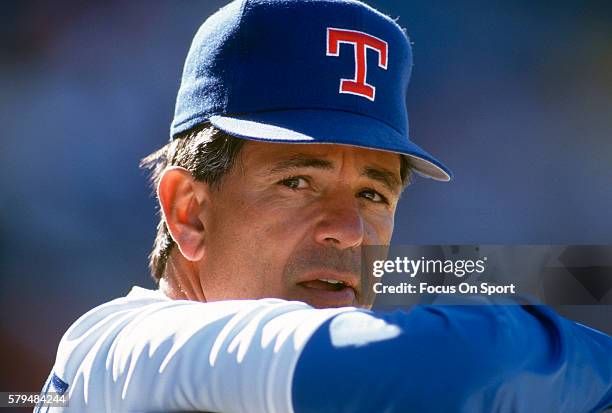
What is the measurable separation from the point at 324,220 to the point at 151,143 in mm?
2613

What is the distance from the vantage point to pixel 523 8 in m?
4.11

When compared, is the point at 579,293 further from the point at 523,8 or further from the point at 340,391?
the point at 523,8

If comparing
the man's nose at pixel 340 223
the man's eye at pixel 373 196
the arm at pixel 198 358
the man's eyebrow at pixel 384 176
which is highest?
the man's eyebrow at pixel 384 176

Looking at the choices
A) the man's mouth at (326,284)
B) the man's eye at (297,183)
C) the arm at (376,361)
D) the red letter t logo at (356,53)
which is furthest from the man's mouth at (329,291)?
the arm at (376,361)

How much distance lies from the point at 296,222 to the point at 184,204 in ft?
0.70

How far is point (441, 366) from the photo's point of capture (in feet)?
2.31

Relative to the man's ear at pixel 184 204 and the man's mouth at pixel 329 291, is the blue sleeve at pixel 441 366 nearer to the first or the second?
the man's mouth at pixel 329 291

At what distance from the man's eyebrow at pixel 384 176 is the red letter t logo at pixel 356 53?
12cm

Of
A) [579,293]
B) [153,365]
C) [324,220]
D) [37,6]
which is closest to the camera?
[153,365]

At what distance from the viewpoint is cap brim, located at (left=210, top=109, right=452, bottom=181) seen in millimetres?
1242

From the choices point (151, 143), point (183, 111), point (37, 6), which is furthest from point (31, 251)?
point (183, 111)

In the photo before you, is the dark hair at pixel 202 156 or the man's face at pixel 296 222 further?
the dark hair at pixel 202 156

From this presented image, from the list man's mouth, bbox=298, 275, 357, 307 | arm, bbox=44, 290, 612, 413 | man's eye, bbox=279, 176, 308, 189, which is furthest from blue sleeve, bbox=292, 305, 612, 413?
Answer: man's eye, bbox=279, 176, 308, 189

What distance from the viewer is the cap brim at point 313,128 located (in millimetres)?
1242
